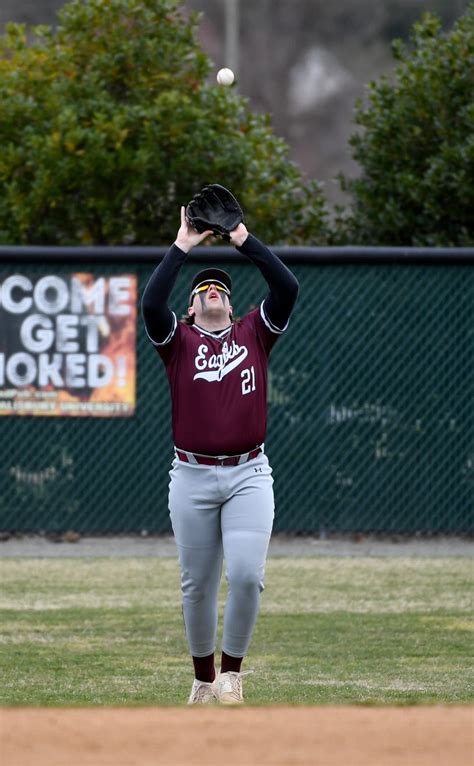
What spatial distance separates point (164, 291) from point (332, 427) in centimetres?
602

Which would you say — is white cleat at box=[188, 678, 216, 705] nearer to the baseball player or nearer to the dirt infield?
the baseball player

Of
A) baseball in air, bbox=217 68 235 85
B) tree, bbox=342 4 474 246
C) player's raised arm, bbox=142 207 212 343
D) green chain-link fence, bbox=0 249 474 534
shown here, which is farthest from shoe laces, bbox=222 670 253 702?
tree, bbox=342 4 474 246

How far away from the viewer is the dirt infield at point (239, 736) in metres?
4.27

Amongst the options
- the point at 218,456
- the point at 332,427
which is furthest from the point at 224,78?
the point at 332,427

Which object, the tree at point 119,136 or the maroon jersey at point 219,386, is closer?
the maroon jersey at point 219,386

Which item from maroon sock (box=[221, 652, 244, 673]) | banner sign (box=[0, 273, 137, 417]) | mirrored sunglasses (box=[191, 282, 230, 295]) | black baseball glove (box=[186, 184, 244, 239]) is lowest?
maroon sock (box=[221, 652, 244, 673])

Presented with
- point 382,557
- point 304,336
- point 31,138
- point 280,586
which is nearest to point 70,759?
point 280,586

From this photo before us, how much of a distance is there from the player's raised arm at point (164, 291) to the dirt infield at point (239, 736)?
1940mm

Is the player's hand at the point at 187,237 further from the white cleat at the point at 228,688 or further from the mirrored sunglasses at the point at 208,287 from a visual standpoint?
the white cleat at the point at 228,688

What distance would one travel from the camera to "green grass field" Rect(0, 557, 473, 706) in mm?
6855

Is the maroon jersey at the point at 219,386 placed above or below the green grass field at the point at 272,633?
above

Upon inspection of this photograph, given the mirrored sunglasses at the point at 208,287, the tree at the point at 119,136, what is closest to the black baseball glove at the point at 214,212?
the mirrored sunglasses at the point at 208,287

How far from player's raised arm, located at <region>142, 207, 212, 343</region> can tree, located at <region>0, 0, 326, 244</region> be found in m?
6.39

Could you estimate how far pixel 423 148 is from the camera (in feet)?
44.4
